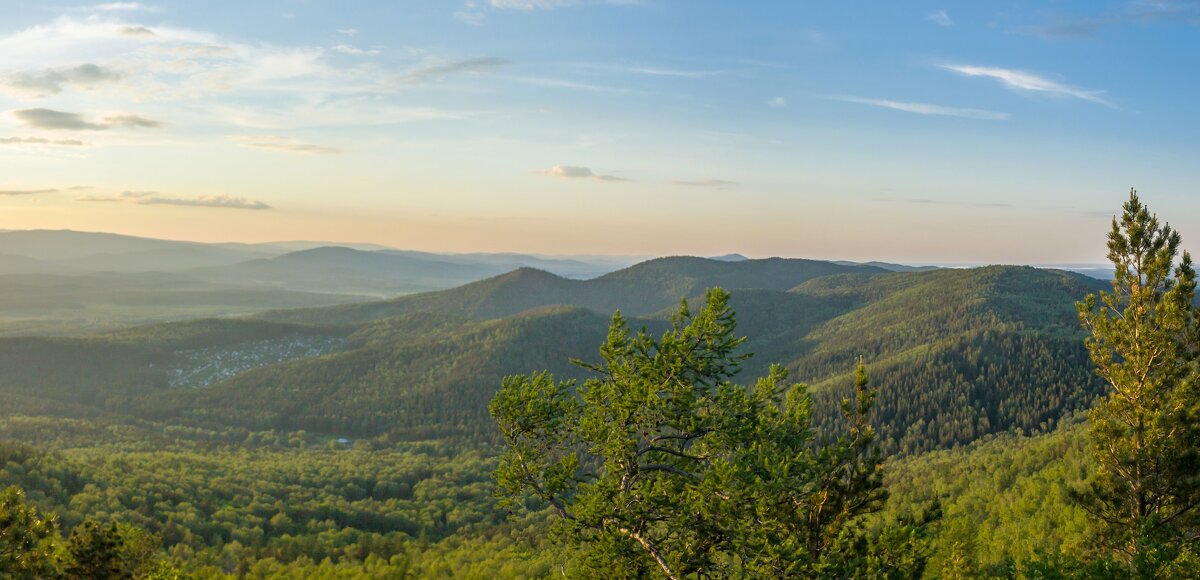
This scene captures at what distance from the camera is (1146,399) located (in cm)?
3117

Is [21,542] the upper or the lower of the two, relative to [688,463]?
lower

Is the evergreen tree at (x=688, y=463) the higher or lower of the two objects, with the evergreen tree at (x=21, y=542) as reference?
higher

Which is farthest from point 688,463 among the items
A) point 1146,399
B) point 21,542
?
point 21,542

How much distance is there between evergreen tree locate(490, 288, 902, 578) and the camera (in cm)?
1698

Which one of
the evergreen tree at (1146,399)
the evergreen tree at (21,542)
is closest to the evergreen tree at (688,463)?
the evergreen tree at (1146,399)

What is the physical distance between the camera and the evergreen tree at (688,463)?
17.0 metres

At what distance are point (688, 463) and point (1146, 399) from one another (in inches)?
1004

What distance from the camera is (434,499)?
545 feet

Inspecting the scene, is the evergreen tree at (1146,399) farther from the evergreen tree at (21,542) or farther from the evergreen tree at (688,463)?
the evergreen tree at (21,542)

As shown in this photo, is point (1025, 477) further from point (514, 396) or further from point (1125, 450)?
point (514, 396)

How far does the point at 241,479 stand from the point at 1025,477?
6509 inches

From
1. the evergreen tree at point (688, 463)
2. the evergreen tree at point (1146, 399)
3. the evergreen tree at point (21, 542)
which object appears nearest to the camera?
the evergreen tree at point (688, 463)

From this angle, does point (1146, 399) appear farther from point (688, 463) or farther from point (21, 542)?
point (21, 542)

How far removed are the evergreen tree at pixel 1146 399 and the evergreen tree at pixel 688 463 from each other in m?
18.7
